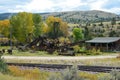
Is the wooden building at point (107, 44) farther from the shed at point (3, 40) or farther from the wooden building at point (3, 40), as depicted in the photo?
the shed at point (3, 40)

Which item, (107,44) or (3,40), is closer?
(107,44)

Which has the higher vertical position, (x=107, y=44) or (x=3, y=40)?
(x=107, y=44)

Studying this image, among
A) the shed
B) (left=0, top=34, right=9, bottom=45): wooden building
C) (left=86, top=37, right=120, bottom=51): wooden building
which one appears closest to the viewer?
(left=86, top=37, right=120, bottom=51): wooden building

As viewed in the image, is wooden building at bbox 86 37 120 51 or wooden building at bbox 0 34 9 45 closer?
wooden building at bbox 86 37 120 51

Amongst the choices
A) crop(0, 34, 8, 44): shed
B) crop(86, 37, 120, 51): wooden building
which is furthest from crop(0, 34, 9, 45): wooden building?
crop(86, 37, 120, 51): wooden building

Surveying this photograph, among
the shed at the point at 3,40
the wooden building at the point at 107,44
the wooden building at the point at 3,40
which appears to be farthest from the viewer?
the shed at the point at 3,40

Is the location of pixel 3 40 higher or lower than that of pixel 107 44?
lower

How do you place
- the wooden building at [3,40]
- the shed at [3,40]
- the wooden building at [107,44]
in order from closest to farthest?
the wooden building at [107,44] < the wooden building at [3,40] < the shed at [3,40]

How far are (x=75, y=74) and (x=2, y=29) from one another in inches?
3436

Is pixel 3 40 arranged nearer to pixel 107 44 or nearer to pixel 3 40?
pixel 3 40

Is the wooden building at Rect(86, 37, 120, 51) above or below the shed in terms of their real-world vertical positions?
above

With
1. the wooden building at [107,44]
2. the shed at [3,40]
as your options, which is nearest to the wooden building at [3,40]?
the shed at [3,40]

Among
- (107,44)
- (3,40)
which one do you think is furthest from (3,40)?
(107,44)

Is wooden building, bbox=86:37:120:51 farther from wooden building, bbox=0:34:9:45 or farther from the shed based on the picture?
the shed
